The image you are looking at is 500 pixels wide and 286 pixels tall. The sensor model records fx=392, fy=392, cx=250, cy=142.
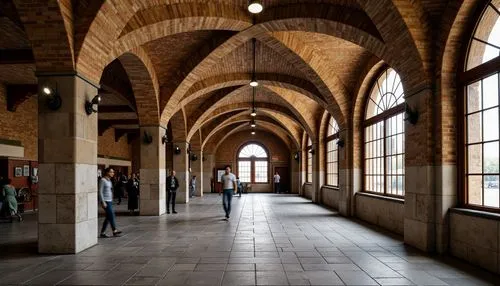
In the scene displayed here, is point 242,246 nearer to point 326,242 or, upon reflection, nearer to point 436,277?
point 326,242

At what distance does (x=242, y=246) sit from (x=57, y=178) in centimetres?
322

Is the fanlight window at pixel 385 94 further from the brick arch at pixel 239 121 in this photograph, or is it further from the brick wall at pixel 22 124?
the brick wall at pixel 22 124

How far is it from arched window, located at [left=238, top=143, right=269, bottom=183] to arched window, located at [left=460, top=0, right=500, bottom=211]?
21.9m

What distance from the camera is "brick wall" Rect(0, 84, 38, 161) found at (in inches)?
493

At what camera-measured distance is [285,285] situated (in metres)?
4.49

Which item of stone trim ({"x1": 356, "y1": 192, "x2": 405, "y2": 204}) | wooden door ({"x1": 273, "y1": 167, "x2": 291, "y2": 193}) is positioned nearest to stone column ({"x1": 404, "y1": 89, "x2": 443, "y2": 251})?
stone trim ({"x1": 356, "y1": 192, "x2": 405, "y2": 204})

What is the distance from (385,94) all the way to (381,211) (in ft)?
9.55

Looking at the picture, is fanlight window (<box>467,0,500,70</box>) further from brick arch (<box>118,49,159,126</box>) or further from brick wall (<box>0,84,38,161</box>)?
brick wall (<box>0,84,38,161</box>)

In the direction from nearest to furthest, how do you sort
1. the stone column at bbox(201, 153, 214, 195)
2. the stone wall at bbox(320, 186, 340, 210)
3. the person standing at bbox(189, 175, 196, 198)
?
the stone wall at bbox(320, 186, 340, 210), the person standing at bbox(189, 175, 196, 198), the stone column at bbox(201, 153, 214, 195)

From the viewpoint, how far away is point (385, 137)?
31.9 feet

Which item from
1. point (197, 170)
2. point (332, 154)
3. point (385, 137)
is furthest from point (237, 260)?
point (197, 170)

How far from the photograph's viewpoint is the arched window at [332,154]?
1530 cm

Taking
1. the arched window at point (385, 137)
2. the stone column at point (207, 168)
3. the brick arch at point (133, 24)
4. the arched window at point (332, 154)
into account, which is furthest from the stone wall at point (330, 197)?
the stone column at point (207, 168)

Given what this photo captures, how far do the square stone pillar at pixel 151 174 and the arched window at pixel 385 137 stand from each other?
615 cm
